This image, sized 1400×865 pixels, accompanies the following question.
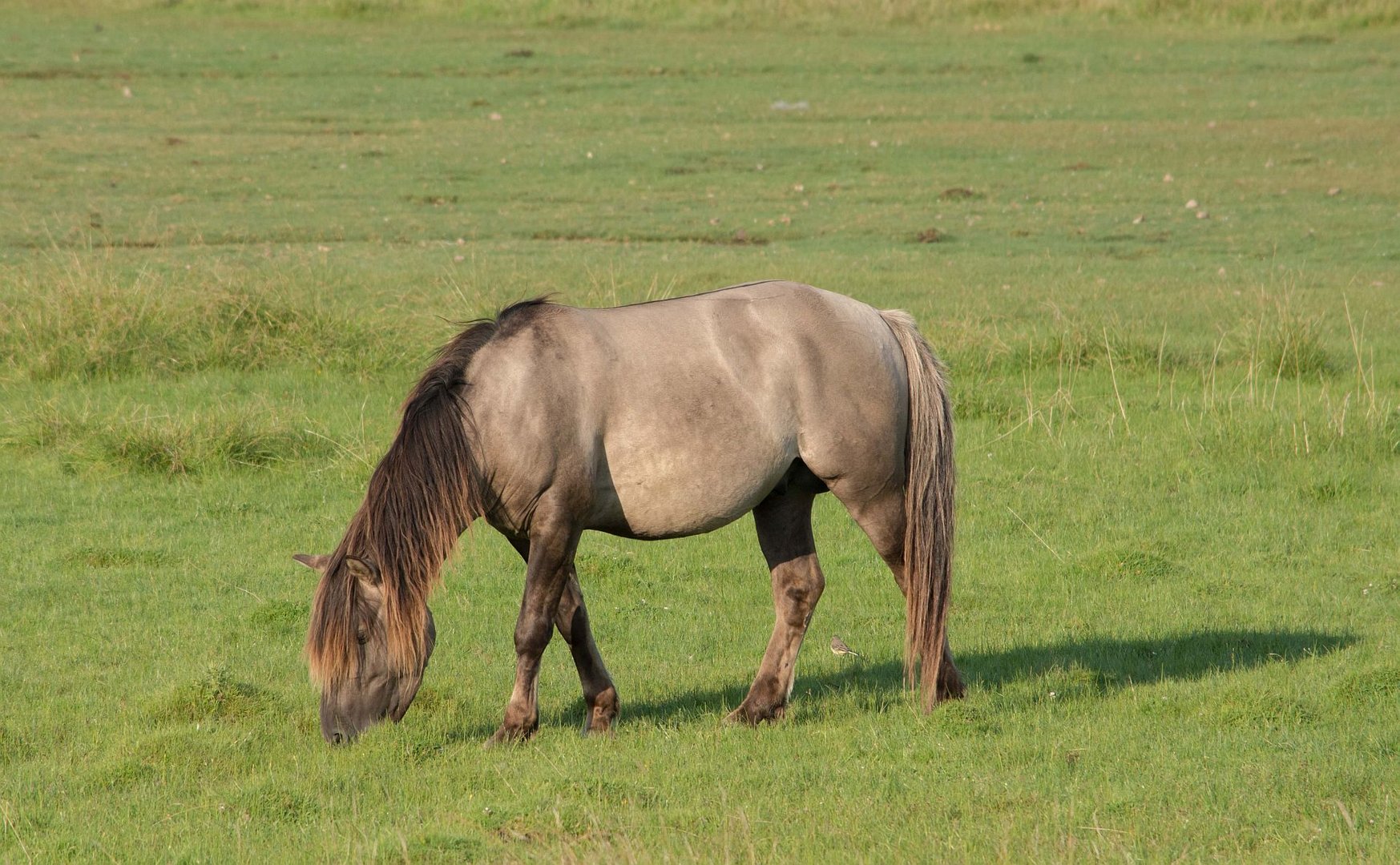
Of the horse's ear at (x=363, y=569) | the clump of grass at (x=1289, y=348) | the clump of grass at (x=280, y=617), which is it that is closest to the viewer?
the horse's ear at (x=363, y=569)

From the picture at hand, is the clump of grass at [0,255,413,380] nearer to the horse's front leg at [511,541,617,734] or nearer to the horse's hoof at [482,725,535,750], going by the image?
the horse's front leg at [511,541,617,734]

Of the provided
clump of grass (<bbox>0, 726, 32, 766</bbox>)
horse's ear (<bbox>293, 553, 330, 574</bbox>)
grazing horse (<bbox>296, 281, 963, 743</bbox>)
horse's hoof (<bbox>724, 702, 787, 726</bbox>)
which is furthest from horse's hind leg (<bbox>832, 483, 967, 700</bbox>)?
clump of grass (<bbox>0, 726, 32, 766</bbox>)

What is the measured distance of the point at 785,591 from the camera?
6465 millimetres

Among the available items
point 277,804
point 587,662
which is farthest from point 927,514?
point 277,804

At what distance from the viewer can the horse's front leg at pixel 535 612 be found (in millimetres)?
5730

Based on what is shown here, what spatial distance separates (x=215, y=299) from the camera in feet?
42.0

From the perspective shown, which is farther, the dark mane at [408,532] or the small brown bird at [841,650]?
the small brown bird at [841,650]

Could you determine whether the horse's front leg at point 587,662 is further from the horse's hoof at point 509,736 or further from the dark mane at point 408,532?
the dark mane at point 408,532

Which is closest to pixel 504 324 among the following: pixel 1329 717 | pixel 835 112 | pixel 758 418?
pixel 758 418

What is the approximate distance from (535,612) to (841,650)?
2092mm

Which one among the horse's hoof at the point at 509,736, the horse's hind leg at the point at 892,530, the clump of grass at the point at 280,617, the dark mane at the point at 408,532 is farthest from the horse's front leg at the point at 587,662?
the clump of grass at the point at 280,617

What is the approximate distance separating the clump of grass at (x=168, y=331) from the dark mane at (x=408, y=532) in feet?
23.2

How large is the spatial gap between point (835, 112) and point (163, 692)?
80.3ft

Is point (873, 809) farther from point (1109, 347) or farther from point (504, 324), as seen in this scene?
point (1109, 347)
